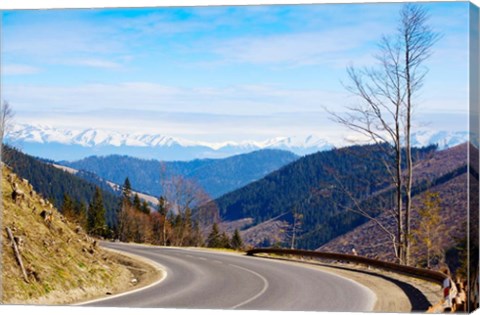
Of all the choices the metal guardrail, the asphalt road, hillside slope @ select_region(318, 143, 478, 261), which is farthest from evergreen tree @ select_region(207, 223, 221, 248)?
the asphalt road

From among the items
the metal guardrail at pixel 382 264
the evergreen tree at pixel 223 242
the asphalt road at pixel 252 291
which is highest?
the metal guardrail at pixel 382 264

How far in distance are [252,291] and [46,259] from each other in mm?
5682

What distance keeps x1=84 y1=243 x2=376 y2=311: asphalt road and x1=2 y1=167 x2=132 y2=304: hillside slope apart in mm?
1271

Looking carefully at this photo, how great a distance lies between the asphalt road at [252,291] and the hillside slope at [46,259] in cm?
127

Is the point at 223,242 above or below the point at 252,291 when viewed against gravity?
below

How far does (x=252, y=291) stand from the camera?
1859 centimetres

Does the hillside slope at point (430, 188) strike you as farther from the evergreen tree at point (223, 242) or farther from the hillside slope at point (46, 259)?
the hillside slope at point (46, 259)

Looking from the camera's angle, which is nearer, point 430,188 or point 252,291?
point 252,291

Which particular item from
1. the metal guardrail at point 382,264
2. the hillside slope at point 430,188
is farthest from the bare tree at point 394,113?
the hillside slope at point 430,188

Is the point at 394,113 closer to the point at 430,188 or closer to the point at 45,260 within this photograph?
the point at 45,260

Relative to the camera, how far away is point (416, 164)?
24312mm

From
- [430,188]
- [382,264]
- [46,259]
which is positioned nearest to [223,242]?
[430,188]

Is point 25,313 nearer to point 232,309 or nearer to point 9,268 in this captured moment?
point 9,268

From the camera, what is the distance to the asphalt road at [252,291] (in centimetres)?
1644
